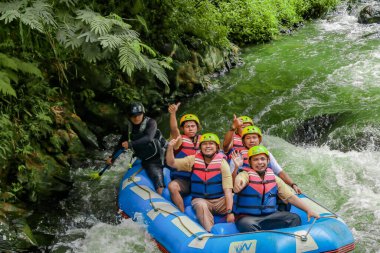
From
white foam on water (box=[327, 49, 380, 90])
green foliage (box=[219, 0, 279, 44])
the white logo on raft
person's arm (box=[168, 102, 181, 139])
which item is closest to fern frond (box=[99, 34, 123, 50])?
person's arm (box=[168, 102, 181, 139])

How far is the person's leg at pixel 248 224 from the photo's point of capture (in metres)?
4.27

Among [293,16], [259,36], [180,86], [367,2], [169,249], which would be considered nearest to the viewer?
[169,249]

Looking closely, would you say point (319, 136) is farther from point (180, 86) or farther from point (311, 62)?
point (311, 62)

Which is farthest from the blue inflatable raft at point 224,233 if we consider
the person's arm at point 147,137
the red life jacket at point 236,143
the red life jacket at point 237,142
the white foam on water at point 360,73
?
the white foam on water at point 360,73

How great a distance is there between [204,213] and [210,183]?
38cm

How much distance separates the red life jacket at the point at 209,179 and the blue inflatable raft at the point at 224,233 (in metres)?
0.26

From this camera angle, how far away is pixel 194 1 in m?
9.81

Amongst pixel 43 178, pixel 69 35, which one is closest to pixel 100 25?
pixel 69 35

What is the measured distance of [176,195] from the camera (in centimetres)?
503

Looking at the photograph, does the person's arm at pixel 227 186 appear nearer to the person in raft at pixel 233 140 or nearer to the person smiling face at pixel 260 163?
the person smiling face at pixel 260 163

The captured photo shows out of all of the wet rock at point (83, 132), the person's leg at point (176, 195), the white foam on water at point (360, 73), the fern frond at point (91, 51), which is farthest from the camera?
the white foam on water at point (360, 73)

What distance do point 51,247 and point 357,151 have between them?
16.2 feet

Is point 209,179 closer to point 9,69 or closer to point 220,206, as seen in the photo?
point 220,206

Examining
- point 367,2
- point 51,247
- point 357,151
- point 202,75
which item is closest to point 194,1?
point 202,75
